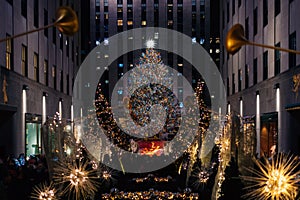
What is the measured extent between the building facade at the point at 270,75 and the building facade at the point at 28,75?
12238 millimetres

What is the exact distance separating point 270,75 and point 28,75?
1576 cm

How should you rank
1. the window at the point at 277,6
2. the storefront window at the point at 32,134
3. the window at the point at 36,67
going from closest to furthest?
the window at the point at 277,6, the storefront window at the point at 32,134, the window at the point at 36,67

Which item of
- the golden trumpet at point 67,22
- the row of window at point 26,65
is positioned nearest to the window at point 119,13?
the row of window at point 26,65

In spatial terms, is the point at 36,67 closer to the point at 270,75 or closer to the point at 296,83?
the point at 270,75

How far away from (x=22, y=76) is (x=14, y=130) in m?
3.45

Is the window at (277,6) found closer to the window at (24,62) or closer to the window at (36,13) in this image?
the window at (24,62)

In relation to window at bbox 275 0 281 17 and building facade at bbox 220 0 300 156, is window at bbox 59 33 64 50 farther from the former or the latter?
window at bbox 275 0 281 17

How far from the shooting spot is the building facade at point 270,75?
23.9 m

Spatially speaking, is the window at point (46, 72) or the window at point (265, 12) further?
the window at point (46, 72)

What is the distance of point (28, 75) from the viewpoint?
28219mm

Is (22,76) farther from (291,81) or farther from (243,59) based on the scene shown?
(243,59)

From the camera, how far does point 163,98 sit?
3709 cm

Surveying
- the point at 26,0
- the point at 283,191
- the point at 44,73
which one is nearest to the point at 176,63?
the point at 44,73

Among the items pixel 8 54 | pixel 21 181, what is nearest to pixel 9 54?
pixel 8 54
